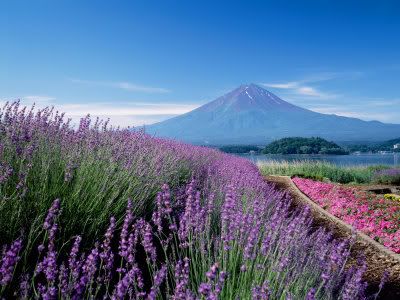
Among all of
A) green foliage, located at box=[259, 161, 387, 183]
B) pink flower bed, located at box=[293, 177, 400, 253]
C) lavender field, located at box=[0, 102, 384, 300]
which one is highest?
lavender field, located at box=[0, 102, 384, 300]

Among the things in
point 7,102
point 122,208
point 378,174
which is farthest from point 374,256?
point 378,174

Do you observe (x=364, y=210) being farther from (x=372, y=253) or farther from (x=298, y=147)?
(x=298, y=147)

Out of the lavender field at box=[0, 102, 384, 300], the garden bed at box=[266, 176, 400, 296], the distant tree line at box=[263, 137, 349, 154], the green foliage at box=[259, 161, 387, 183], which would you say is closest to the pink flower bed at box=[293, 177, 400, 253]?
the garden bed at box=[266, 176, 400, 296]

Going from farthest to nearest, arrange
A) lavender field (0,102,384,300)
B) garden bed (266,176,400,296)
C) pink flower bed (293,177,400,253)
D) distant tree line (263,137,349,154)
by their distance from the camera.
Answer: distant tree line (263,137,349,154) < pink flower bed (293,177,400,253) < garden bed (266,176,400,296) < lavender field (0,102,384,300)

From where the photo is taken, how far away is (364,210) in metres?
6.89

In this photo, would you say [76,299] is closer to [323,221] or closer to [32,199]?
[32,199]

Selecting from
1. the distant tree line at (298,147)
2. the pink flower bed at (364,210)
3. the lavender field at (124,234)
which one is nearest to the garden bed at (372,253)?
the pink flower bed at (364,210)

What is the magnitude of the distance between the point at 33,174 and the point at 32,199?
1.04 feet

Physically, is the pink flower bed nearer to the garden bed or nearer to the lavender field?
the garden bed

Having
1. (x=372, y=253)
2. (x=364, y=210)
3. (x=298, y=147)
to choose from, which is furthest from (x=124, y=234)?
(x=298, y=147)

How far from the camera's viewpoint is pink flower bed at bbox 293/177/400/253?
5484mm

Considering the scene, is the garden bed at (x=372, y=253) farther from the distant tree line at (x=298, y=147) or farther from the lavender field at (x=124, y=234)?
the distant tree line at (x=298, y=147)

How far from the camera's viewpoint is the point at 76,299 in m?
1.65

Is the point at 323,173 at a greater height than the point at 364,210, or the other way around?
the point at 364,210
